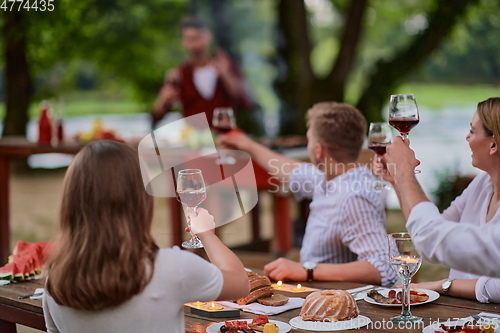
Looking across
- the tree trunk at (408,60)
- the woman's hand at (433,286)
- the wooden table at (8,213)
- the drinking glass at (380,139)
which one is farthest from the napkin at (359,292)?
the tree trunk at (408,60)

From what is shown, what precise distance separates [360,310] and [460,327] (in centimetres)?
33

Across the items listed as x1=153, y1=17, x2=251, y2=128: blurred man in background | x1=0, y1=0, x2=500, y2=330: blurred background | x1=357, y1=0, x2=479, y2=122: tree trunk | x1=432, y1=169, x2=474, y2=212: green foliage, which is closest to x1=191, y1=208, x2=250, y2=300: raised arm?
x1=153, y1=17, x2=251, y2=128: blurred man in background

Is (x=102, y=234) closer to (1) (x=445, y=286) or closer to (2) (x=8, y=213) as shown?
(1) (x=445, y=286)

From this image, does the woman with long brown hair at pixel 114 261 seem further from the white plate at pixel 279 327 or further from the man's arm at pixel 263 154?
the man's arm at pixel 263 154

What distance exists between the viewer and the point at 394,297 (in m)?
2.07

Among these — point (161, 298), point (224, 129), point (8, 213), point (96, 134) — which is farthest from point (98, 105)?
point (161, 298)

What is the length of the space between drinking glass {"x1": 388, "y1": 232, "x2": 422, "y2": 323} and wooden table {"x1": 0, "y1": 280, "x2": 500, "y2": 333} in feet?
0.16

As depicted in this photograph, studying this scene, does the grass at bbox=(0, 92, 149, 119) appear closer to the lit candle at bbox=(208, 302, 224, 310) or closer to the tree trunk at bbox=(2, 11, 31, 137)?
→ the tree trunk at bbox=(2, 11, 31, 137)

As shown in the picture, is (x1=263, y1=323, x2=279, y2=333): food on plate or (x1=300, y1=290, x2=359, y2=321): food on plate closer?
(x1=263, y1=323, x2=279, y2=333): food on plate

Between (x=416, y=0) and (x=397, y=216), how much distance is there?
365 centimetres

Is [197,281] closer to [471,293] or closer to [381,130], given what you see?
[471,293]

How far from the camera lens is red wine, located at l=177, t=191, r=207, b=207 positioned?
1.95 m

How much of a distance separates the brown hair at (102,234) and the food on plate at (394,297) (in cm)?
83

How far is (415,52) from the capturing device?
853 centimetres
